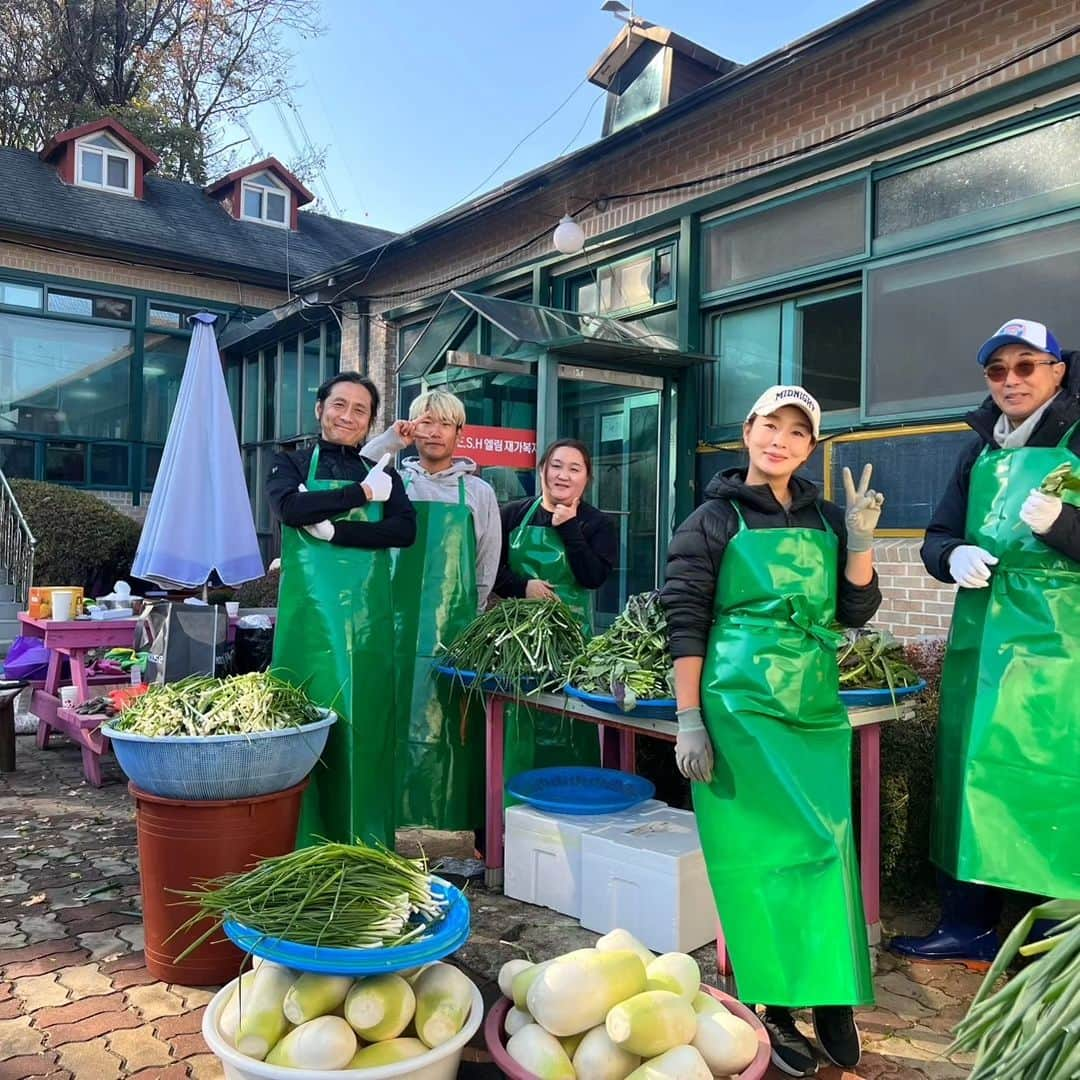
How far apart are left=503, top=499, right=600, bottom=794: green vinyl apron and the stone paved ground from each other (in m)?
0.66

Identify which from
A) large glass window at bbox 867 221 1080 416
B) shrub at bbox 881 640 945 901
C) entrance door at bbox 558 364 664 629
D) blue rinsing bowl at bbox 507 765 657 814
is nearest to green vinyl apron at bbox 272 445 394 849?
blue rinsing bowl at bbox 507 765 657 814

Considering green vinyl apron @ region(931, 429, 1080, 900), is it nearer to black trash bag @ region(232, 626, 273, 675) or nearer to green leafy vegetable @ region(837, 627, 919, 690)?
green leafy vegetable @ region(837, 627, 919, 690)

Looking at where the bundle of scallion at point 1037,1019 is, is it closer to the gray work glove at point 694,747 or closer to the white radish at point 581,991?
the white radish at point 581,991

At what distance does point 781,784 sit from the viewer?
261cm

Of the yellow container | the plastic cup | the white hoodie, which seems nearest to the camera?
the white hoodie

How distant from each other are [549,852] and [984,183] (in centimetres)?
520

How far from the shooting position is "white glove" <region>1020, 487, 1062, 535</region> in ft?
9.27

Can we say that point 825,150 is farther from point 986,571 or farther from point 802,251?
point 986,571

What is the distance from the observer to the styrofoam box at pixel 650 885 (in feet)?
10.9

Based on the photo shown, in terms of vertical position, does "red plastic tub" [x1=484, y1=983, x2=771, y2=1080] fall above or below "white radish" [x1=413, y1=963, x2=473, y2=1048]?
below

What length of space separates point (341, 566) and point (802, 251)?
515 cm

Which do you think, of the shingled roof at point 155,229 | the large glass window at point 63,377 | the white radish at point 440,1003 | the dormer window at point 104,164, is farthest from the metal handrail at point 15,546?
the white radish at point 440,1003

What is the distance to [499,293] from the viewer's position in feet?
34.8

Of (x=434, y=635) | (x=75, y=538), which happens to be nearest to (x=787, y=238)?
(x=434, y=635)
